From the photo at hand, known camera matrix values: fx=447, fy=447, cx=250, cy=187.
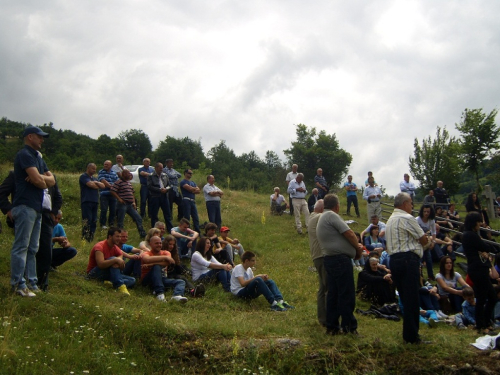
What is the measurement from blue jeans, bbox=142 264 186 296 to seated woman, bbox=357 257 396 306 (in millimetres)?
3687

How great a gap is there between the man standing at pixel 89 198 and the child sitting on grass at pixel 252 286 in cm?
496

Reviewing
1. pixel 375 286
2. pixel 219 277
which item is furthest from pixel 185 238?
pixel 375 286

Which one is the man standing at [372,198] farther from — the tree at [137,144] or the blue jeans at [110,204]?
the tree at [137,144]

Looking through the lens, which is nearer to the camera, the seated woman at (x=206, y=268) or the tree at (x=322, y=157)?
the seated woman at (x=206, y=268)

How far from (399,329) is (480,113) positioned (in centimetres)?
1981

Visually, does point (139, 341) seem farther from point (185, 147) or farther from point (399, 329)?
point (185, 147)

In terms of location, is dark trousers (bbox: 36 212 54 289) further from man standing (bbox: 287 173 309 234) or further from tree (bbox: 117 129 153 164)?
tree (bbox: 117 129 153 164)

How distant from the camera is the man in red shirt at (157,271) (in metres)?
8.05

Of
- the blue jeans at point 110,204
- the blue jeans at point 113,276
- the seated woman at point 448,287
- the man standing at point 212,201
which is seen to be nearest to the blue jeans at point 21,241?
the blue jeans at point 113,276

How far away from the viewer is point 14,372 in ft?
14.5

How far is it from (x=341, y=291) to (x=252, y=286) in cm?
270

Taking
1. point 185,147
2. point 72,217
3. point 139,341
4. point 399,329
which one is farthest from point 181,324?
point 185,147

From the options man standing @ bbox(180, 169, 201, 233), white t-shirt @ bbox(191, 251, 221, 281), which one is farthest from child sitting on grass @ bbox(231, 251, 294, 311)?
man standing @ bbox(180, 169, 201, 233)

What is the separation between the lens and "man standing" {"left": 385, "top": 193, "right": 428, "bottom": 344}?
5.64 metres
